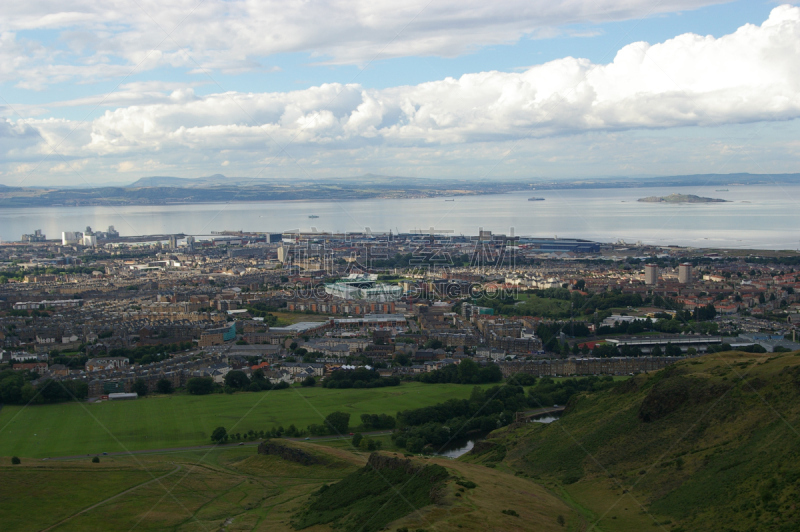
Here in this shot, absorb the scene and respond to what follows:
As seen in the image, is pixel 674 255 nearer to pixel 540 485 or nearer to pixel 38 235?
pixel 540 485

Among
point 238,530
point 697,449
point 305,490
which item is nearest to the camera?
point 238,530

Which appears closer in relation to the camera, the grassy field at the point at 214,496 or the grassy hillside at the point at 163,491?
the grassy field at the point at 214,496

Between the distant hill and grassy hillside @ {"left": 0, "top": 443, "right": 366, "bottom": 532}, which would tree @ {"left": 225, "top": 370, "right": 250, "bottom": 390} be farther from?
the distant hill

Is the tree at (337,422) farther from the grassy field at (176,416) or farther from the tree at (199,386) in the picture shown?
the tree at (199,386)

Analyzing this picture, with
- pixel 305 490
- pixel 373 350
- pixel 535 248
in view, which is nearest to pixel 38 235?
pixel 535 248

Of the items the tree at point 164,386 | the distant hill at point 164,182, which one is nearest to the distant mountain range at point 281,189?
the distant hill at point 164,182

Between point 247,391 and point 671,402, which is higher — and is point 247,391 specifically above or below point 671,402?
below

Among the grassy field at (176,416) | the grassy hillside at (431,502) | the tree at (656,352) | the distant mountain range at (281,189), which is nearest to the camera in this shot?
the grassy hillside at (431,502)

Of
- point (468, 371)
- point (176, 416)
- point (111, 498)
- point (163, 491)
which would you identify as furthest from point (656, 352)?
point (111, 498)
